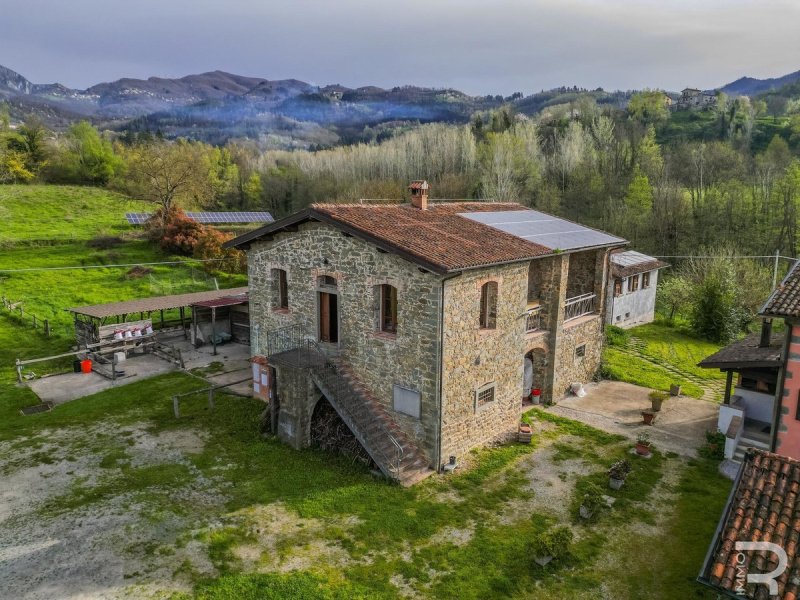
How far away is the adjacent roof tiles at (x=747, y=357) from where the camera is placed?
52.3 ft

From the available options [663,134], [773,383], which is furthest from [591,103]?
[773,383]

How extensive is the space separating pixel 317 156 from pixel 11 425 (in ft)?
267

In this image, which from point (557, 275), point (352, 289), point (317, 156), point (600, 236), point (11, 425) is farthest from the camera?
point (317, 156)

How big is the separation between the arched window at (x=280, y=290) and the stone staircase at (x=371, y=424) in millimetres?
3719

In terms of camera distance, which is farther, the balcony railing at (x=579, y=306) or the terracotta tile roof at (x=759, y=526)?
the balcony railing at (x=579, y=306)

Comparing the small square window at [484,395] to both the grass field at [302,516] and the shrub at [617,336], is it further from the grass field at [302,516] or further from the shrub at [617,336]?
the shrub at [617,336]

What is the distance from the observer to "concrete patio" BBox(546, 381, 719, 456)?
17.7 m

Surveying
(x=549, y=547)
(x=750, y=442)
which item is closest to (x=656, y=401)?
(x=750, y=442)

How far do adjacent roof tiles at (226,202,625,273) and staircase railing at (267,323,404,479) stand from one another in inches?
165

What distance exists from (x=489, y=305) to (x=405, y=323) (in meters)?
3.20

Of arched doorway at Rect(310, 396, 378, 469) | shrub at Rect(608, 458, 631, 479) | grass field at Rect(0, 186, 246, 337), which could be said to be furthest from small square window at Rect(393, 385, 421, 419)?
grass field at Rect(0, 186, 246, 337)

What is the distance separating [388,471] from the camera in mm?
14414

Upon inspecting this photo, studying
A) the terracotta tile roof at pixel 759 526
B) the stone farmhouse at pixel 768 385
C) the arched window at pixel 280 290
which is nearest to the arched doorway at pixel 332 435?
the arched window at pixel 280 290

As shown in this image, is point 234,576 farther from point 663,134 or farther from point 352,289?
point 663,134
